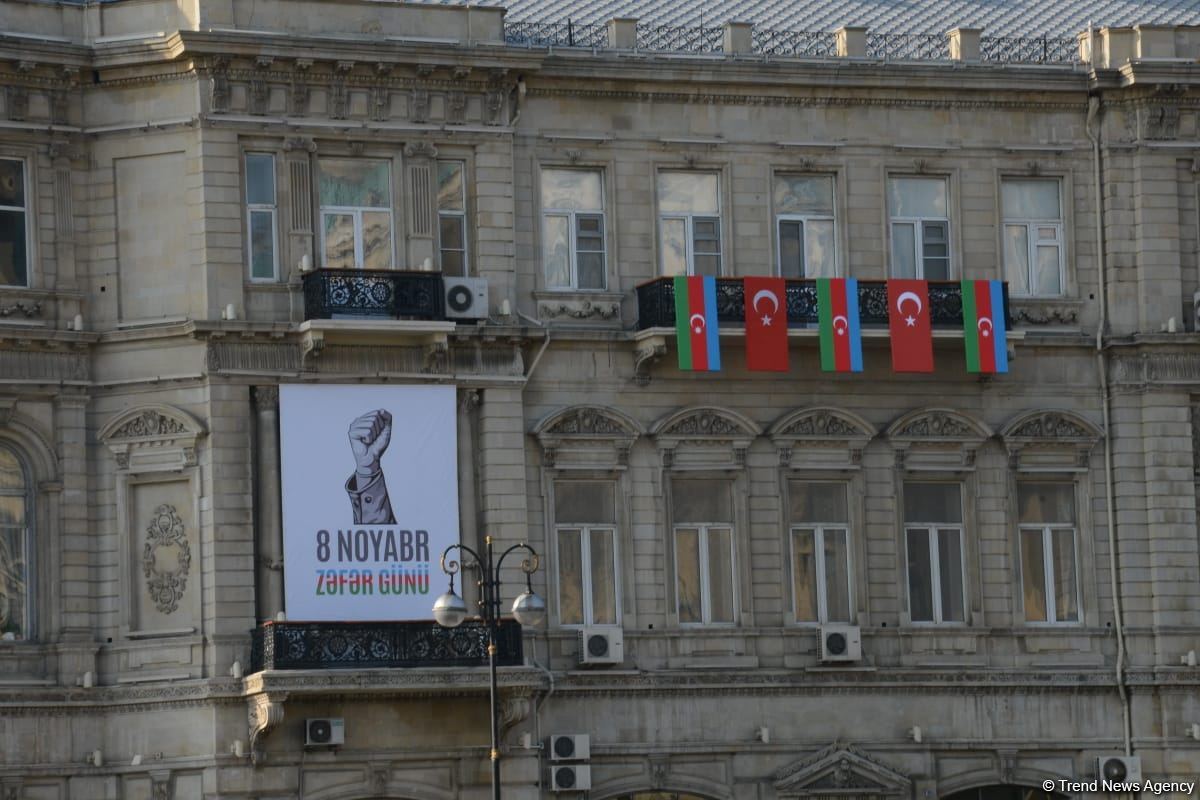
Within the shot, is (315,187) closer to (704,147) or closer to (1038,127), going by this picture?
(704,147)

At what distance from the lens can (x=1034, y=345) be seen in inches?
1973

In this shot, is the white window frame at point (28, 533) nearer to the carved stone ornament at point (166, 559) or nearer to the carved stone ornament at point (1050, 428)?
the carved stone ornament at point (166, 559)

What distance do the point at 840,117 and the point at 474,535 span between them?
9.22m

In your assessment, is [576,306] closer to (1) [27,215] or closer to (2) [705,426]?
(2) [705,426]

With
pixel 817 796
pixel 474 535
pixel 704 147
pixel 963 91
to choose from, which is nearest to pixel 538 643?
pixel 474 535

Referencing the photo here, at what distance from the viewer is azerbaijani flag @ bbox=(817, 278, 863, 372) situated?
4875cm

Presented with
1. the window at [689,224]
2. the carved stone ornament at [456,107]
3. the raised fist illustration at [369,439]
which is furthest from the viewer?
the window at [689,224]

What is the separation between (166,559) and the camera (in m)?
46.6

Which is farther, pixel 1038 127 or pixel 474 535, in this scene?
pixel 1038 127

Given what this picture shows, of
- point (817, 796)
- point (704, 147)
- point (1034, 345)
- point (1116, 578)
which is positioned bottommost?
point (817, 796)

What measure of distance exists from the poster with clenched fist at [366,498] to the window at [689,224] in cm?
467

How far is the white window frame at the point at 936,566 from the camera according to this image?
163 ft

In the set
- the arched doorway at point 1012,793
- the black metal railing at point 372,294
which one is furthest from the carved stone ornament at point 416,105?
the arched doorway at point 1012,793

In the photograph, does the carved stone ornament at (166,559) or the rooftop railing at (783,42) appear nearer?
the carved stone ornament at (166,559)
